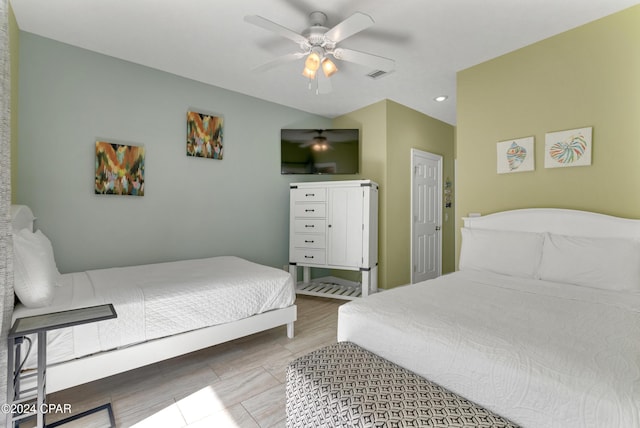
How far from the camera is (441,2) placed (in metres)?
2.04

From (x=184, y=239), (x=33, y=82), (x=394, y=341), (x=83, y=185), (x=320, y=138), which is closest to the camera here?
(x=394, y=341)

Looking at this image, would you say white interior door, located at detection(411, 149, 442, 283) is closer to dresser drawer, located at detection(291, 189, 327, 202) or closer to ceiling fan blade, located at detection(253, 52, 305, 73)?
dresser drawer, located at detection(291, 189, 327, 202)

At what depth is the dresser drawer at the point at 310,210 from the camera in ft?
12.5

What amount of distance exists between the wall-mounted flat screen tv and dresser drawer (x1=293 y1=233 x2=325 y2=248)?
0.88 meters

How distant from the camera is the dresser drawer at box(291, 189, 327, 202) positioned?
3.81 metres

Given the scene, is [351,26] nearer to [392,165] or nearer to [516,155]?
[516,155]

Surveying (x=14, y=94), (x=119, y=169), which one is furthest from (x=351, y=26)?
(x=14, y=94)

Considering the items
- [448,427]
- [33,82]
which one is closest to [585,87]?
[448,427]

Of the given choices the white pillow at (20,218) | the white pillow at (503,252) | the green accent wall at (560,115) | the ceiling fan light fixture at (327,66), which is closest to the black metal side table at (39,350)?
the white pillow at (20,218)

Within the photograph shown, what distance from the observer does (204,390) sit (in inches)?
74.9

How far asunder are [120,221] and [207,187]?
3.01 feet

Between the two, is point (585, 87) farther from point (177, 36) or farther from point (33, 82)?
point (33, 82)

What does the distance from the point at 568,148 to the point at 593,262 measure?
948mm

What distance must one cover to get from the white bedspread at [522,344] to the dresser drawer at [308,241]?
1913 millimetres
